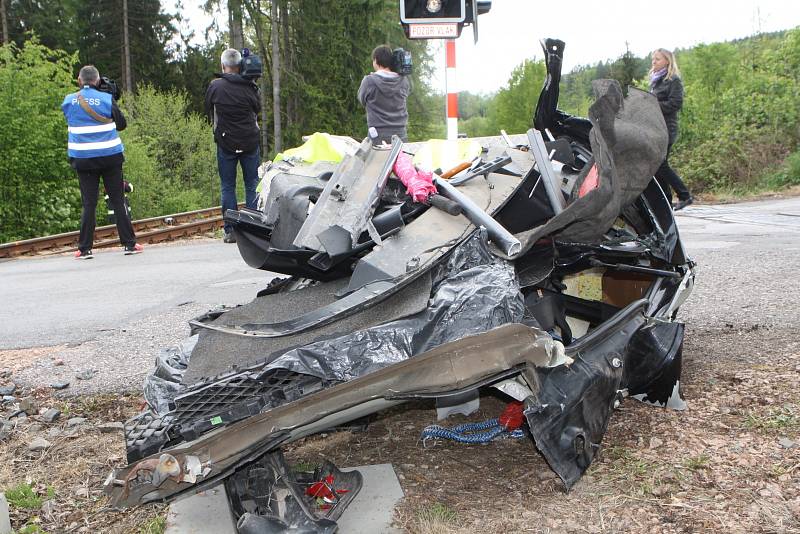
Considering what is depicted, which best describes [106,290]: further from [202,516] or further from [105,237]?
[105,237]

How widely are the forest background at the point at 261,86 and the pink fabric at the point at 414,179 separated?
23.7 ft

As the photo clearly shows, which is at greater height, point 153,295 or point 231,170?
point 231,170

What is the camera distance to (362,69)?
92.2 feet

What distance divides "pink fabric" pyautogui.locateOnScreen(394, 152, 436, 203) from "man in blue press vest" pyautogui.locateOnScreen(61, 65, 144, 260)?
614cm

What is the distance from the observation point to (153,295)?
636 centimetres

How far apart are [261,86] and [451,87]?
24200 millimetres

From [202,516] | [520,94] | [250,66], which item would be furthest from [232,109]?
[520,94]

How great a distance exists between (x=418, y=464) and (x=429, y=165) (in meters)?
1.55

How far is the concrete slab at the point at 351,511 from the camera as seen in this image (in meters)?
2.53

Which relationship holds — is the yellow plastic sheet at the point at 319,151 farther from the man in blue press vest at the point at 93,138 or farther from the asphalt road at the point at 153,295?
the man in blue press vest at the point at 93,138

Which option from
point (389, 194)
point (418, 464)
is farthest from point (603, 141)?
point (418, 464)

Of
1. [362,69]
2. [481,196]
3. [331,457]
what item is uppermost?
[362,69]

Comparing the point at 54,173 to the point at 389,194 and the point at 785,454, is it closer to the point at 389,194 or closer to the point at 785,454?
the point at 389,194

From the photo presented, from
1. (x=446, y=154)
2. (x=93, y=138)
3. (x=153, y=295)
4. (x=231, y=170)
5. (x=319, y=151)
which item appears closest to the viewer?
(x=446, y=154)
